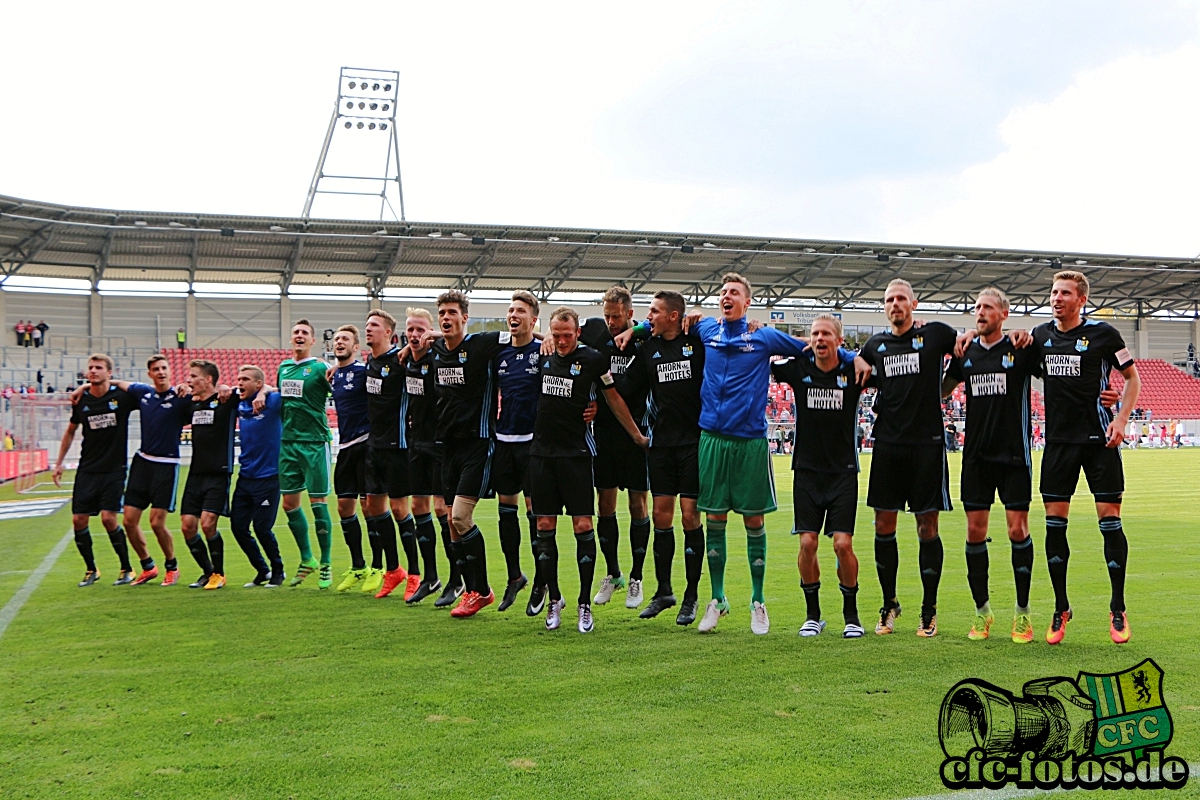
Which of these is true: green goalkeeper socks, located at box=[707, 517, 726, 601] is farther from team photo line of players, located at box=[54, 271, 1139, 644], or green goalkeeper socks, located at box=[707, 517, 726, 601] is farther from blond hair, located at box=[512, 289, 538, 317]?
blond hair, located at box=[512, 289, 538, 317]

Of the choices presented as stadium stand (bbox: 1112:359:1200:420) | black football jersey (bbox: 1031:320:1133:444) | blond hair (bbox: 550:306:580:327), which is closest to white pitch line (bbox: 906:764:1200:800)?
black football jersey (bbox: 1031:320:1133:444)

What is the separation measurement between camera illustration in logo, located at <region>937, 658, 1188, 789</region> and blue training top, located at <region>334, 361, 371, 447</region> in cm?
585

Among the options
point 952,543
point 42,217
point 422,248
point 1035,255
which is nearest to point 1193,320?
point 1035,255

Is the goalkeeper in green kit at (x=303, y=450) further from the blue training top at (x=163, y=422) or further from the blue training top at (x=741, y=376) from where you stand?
the blue training top at (x=741, y=376)

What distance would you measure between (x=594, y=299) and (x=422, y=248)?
9.27m

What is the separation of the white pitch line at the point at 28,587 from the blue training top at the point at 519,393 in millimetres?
3906

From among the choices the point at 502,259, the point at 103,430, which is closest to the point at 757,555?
the point at 103,430

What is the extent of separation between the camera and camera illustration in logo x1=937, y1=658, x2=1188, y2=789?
12.6ft

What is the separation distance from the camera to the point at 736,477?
22.2 feet

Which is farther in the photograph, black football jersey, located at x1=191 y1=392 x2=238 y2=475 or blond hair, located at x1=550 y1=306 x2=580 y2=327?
black football jersey, located at x1=191 y1=392 x2=238 y2=475

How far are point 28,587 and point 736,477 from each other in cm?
691

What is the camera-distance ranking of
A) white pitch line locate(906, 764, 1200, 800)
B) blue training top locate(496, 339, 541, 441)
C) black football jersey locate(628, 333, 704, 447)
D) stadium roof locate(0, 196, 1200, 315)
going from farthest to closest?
stadium roof locate(0, 196, 1200, 315)
blue training top locate(496, 339, 541, 441)
black football jersey locate(628, 333, 704, 447)
white pitch line locate(906, 764, 1200, 800)

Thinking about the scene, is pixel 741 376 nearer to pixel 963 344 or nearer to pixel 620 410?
pixel 620 410

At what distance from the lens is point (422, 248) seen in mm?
39844
